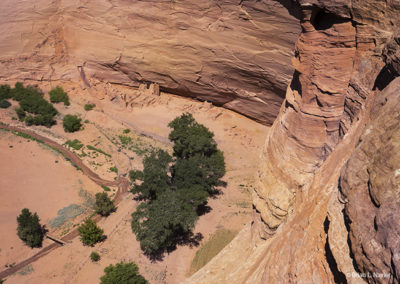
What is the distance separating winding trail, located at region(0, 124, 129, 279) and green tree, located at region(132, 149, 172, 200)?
14.2 ft

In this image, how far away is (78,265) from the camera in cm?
2584

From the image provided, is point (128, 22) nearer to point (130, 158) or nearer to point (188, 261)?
point (130, 158)

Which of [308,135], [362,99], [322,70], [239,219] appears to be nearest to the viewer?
[362,99]

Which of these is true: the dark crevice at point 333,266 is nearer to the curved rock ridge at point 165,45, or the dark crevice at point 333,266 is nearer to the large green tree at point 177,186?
the large green tree at point 177,186

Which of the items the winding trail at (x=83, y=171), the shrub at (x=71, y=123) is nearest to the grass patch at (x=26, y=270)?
the winding trail at (x=83, y=171)

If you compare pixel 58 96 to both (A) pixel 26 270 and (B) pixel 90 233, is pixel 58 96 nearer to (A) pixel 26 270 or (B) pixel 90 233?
(B) pixel 90 233

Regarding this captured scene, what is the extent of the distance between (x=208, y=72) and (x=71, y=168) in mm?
17181

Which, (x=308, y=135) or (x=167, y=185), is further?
(x=167, y=185)

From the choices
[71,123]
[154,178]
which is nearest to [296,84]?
[154,178]

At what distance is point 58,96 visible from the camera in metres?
42.0

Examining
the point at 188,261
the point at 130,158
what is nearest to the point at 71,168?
the point at 130,158

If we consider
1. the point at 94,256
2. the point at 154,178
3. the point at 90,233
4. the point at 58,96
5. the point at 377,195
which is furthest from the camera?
the point at 58,96

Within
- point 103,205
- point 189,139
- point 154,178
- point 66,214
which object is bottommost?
point 66,214

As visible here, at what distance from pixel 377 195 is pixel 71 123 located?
35.9 meters
